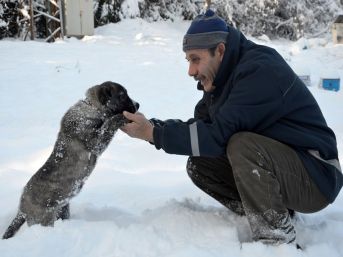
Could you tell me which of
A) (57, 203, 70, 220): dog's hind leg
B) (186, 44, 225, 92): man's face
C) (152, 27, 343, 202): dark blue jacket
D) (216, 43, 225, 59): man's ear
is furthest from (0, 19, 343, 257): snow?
(216, 43, 225, 59): man's ear

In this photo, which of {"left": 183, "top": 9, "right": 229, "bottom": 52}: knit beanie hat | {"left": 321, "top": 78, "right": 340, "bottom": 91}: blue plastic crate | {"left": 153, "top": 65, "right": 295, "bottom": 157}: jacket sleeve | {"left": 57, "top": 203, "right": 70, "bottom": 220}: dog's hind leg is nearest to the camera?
{"left": 153, "top": 65, "right": 295, "bottom": 157}: jacket sleeve

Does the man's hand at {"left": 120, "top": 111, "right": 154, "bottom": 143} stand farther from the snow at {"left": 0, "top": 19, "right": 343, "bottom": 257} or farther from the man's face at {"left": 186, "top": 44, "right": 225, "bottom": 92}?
the snow at {"left": 0, "top": 19, "right": 343, "bottom": 257}

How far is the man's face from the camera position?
266cm

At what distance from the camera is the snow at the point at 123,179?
2645 millimetres

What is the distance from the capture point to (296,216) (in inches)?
124

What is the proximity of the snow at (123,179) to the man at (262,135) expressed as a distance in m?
0.28

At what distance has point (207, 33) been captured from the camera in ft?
8.55

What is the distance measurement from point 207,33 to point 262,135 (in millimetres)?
672

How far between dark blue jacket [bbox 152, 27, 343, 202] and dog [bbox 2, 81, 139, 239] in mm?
658

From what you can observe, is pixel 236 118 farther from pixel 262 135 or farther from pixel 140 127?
pixel 140 127

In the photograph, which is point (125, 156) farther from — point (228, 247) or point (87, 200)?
point (228, 247)

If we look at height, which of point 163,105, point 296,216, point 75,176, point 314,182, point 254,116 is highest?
point 254,116

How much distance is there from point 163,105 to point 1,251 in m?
4.90

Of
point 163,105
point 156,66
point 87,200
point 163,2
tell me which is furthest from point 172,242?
point 163,2
